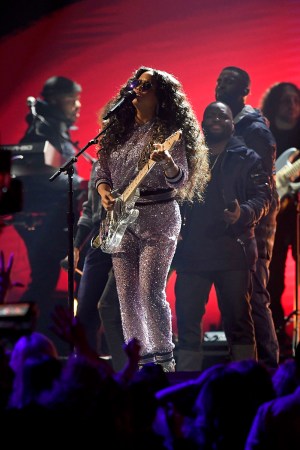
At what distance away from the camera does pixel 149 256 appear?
17.6 feet

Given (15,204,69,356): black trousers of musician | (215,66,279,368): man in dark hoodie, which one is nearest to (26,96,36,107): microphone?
(15,204,69,356): black trousers of musician

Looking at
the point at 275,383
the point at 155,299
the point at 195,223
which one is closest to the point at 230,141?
the point at 195,223

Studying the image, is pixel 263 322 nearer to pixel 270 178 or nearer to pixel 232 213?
pixel 232 213

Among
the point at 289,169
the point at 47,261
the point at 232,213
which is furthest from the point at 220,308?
the point at 47,261

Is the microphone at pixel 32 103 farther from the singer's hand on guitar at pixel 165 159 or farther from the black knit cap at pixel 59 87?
the singer's hand on guitar at pixel 165 159

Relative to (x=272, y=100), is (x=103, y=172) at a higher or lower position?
lower

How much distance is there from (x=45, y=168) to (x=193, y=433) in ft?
17.2

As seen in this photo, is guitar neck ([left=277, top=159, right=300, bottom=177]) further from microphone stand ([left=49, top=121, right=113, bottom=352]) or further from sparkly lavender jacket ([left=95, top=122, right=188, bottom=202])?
microphone stand ([left=49, top=121, right=113, bottom=352])

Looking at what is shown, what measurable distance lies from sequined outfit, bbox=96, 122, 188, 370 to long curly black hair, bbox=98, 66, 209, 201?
0.13m

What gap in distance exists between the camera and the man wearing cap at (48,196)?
7.94 m

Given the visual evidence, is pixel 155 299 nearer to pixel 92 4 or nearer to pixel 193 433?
pixel 193 433

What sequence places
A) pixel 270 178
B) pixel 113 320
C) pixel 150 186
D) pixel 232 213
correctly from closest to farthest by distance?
1. pixel 150 186
2. pixel 113 320
3. pixel 232 213
4. pixel 270 178

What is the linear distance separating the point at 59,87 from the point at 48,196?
1.00 m

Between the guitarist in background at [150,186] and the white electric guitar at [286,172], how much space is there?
1.77 m
